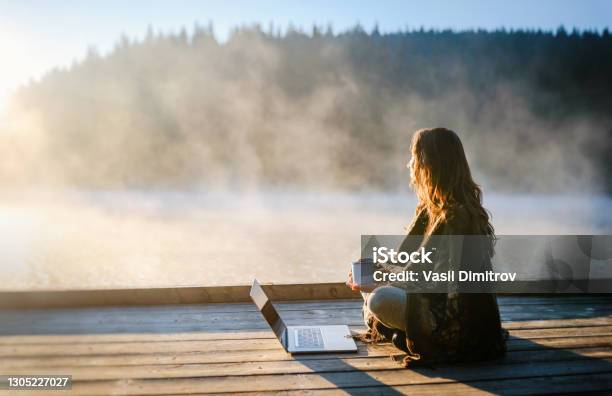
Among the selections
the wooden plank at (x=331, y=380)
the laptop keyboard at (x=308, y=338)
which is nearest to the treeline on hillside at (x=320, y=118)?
the laptop keyboard at (x=308, y=338)

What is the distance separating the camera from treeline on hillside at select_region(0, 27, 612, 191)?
94.9ft

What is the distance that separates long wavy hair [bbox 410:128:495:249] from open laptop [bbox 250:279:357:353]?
2.21 ft

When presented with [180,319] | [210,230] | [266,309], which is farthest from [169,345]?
[210,230]

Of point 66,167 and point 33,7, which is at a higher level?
point 66,167

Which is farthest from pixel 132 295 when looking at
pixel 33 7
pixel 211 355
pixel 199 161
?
pixel 199 161

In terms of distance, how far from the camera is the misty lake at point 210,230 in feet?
51.3

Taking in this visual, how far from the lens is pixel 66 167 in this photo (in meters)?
31.9

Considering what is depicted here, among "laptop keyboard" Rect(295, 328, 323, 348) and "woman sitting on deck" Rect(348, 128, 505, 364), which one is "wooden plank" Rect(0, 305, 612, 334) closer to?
"laptop keyboard" Rect(295, 328, 323, 348)

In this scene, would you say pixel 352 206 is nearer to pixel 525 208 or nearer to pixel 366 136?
pixel 366 136

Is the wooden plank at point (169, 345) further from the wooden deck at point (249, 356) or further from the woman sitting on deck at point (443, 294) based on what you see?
the woman sitting on deck at point (443, 294)

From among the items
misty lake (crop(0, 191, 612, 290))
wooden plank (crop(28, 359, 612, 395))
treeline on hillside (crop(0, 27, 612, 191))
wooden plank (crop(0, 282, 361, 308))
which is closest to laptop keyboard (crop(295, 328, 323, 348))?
wooden plank (crop(28, 359, 612, 395))

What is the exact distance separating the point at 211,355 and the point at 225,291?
0.82 m

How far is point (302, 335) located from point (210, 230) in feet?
80.3

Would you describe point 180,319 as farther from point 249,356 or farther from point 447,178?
point 447,178
